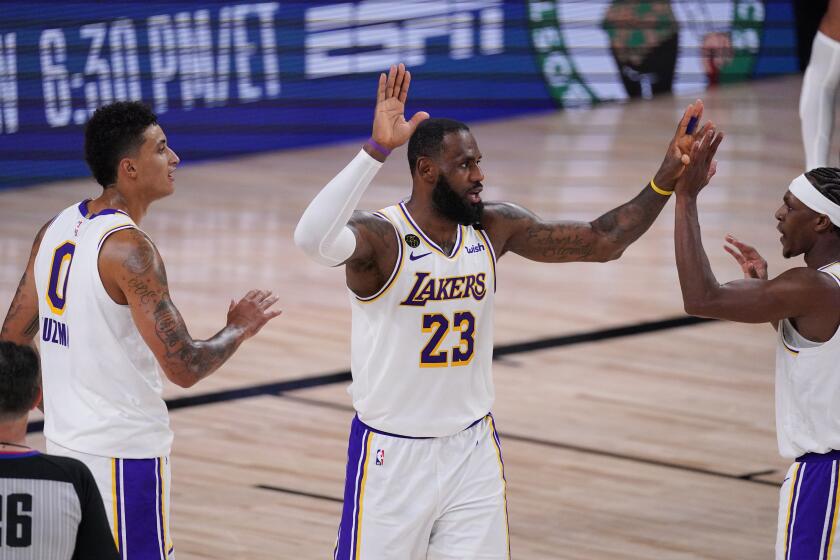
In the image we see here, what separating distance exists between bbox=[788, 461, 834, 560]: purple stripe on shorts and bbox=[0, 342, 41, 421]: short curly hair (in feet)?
8.03

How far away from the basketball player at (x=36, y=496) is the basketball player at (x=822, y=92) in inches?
198

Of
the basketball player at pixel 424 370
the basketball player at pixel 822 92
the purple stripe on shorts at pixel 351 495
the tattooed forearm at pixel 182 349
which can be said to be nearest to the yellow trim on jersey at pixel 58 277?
the tattooed forearm at pixel 182 349

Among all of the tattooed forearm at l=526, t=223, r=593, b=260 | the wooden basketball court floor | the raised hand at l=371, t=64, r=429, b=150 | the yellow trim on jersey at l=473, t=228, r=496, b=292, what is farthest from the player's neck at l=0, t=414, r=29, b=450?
the wooden basketball court floor

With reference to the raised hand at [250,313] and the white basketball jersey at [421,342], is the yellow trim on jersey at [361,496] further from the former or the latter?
the raised hand at [250,313]

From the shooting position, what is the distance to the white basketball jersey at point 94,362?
14.3 ft

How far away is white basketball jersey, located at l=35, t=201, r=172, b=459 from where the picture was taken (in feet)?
14.3

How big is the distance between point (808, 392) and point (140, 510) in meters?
2.07

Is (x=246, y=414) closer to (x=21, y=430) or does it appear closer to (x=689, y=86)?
(x=21, y=430)

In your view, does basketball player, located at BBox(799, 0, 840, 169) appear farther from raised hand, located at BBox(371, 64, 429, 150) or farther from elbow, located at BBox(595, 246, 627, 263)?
raised hand, located at BBox(371, 64, 429, 150)

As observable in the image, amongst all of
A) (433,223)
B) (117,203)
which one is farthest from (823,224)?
(117,203)

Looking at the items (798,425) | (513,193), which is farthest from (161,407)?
(513,193)

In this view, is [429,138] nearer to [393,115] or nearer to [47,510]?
[393,115]

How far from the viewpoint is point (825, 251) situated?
15.4ft

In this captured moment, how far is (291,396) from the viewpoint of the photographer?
8.84 metres
